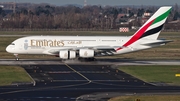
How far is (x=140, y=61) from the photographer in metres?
76.0

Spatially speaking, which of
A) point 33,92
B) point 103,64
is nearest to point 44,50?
point 103,64

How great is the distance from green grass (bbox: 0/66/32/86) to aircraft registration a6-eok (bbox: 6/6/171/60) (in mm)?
8172

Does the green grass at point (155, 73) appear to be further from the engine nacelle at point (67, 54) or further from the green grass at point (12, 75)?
the green grass at point (12, 75)

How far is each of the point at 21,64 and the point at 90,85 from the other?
1861 cm

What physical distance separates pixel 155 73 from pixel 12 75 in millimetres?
16246

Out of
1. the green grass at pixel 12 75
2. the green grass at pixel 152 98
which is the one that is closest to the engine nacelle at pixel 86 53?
the green grass at pixel 12 75

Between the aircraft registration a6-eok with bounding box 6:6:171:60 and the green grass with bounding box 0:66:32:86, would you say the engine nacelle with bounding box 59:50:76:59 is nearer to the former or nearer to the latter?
the aircraft registration a6-eok with bounding box 6:6:171:60

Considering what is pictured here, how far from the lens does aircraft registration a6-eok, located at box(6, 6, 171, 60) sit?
73500 millimetres

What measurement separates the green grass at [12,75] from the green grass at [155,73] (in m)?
12.2

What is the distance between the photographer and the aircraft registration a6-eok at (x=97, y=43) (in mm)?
73500

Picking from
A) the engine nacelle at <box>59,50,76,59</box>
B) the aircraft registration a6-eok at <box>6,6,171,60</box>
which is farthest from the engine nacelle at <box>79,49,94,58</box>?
the engine nacelle at <box>59,50,76,59</box>

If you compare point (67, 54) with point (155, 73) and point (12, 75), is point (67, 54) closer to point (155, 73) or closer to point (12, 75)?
point (12, 75)

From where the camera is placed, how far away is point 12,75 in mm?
59906

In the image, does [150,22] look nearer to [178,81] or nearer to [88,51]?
[88,51]
